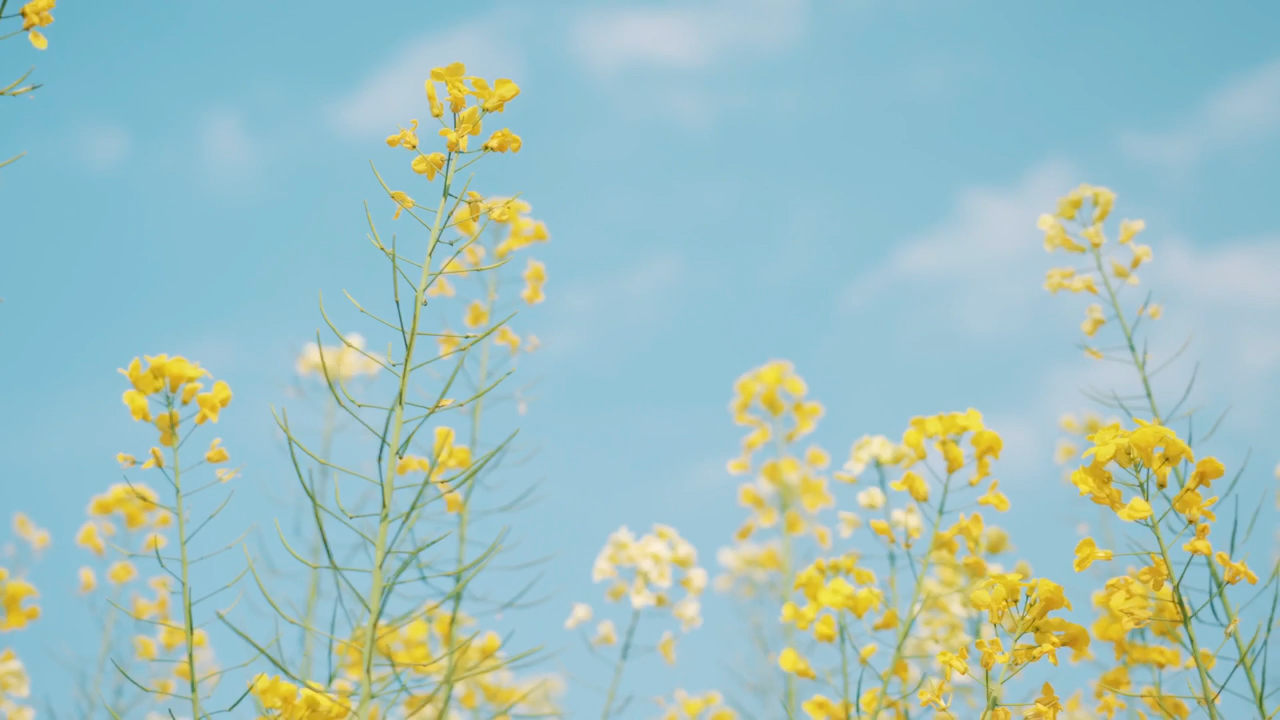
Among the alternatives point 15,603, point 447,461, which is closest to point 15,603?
point 15,603

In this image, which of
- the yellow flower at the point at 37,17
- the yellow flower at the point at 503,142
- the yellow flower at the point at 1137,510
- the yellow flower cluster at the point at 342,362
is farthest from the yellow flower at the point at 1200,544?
the yellow flower cluster at the point at 342,362

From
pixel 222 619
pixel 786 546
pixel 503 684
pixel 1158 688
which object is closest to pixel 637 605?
pixel 786 546

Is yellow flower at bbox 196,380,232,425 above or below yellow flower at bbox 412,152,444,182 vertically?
below

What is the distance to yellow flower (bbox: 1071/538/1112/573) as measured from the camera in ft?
5.71

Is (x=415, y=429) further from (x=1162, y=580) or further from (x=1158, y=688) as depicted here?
(x=1158, y=688)

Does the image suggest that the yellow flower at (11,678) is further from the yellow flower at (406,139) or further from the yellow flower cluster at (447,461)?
the yellow flower at (406,139)

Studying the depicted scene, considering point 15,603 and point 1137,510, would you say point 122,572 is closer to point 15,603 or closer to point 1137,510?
point 15,603

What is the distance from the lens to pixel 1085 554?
1.76 m

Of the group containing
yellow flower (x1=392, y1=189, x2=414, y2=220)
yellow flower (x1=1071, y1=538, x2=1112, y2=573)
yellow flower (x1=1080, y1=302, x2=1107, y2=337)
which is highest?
yellow flower (x1=1080, y1=302, x2=1107, y2=337)

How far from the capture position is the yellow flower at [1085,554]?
1.74 meters

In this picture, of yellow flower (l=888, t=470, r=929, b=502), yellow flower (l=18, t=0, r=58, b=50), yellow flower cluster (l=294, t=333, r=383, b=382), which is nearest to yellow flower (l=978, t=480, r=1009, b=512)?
yellow flower (l=888, t=470, r=929, b=502)

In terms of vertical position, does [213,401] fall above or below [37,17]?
below

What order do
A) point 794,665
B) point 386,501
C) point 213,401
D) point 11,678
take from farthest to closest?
point 11,678, point 794,665, point 213,401, point 386,501

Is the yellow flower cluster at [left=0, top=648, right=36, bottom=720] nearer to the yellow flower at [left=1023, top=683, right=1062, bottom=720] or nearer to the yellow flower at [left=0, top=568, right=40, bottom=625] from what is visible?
the yellow flower at [left=0, top=568, right=40, bottom=625]
